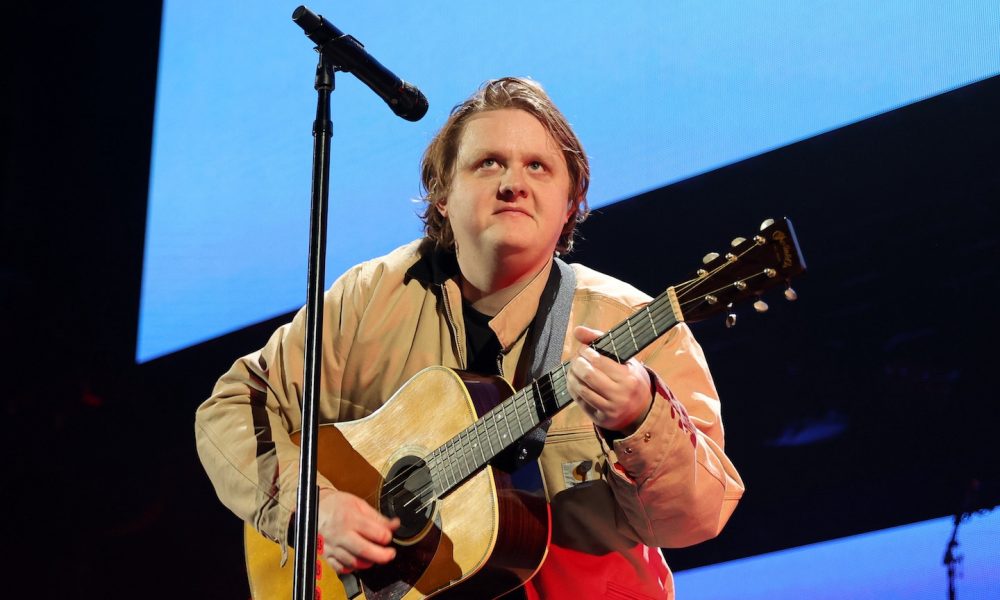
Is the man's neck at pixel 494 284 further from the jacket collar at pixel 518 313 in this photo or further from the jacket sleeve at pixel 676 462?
the jacket sleeve at pixel 676 462

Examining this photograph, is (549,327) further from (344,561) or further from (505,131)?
(344,561)

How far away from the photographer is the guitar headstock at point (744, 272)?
1.53 m

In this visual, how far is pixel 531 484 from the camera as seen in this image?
1.92 metres

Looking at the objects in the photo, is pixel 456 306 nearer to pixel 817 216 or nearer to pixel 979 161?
pixel 817 216

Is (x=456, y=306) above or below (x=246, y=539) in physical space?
above

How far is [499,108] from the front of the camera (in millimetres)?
2387

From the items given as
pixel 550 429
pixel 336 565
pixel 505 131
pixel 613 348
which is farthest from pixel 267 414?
pixel 613 348

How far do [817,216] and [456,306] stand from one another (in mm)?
972

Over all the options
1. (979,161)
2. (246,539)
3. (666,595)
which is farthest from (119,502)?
(979,161)

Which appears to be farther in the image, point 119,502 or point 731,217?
point 119,502

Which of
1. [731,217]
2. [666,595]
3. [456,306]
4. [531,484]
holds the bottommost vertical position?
[666,595]

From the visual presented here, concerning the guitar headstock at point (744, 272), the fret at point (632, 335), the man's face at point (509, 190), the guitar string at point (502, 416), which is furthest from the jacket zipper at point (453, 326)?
the guitar headstock at point (744, 272)

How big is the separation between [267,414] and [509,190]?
0.85 m

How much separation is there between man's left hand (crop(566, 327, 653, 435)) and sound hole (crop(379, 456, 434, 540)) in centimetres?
48
